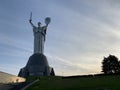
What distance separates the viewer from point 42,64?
77.2m

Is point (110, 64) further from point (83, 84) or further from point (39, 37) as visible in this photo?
point (83, 84)

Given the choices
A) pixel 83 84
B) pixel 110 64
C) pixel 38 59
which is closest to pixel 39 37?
pixel 38 59

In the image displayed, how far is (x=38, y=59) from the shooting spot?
254ft

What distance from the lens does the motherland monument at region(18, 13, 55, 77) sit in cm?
7644

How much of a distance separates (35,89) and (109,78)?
12.4 m

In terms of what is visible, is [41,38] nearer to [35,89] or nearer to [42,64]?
[42,64]

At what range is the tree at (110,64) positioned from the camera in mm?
68900

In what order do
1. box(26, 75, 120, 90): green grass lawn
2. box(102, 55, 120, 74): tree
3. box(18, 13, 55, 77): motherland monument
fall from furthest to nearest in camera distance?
box(18, 13, 55, 77): motherland monument < box(102, 55, 120, 74): tree < box(26, 75, 120, 90): green grass lawn

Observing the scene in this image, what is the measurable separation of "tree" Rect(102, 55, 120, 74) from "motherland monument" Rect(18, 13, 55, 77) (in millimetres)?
16105

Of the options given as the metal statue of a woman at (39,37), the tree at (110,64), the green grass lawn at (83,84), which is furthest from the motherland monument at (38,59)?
the green grass lawn at (83,84)

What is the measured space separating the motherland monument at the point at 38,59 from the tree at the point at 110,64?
1610cm

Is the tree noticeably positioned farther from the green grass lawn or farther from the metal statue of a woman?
the green grass lawn

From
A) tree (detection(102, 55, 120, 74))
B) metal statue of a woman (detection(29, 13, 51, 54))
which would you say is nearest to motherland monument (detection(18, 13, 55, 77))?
metal statue of a woman (detection(29, 13, 51, 54))

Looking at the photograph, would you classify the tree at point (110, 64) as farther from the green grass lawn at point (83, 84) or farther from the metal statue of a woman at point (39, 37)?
the green grass lawn at point (83, 84)
